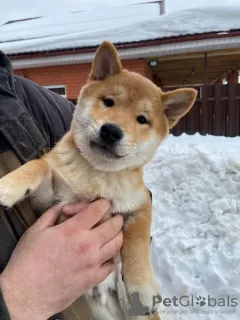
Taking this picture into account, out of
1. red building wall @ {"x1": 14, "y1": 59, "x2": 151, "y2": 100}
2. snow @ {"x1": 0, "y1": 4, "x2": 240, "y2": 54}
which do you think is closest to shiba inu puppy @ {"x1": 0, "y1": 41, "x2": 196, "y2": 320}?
snow @ {"x1": 0, "y1": 4, "x2": 240, "y2": 54}

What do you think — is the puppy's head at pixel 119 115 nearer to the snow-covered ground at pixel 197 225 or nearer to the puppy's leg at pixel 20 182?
the puppy's leg at pixel 20 182

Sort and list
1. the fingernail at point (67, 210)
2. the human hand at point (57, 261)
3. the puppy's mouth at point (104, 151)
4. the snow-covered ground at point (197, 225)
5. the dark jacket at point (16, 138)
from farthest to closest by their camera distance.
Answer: the snow-covered ground at point (197, 225)
the puppy's mouth at point (104, 151)
the fingernail at point (67, 210)
the dark jacket at point (16, 138)
the human hand at point (57, 261)

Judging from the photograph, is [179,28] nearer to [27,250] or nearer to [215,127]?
[215,127]

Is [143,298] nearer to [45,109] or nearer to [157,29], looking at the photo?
[45,109]

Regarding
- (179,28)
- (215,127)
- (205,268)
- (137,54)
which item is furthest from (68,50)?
(205,268)

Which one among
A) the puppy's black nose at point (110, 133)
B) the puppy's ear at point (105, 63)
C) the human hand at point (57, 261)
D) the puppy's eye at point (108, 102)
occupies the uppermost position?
the puppy's ear at point (105, 63)

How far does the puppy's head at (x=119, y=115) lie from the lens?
1474 mm

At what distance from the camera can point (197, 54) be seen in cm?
948

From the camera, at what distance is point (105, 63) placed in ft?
5.92

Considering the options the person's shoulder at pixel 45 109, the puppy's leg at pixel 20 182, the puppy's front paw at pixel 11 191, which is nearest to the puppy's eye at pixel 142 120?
the person's shoulder at pixel 45 109

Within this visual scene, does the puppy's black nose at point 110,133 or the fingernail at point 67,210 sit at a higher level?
the puppy's black nose at point 110,133

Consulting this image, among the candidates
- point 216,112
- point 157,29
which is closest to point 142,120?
point 216,112

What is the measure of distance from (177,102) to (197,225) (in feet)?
7.56

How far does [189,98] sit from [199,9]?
824 cm
